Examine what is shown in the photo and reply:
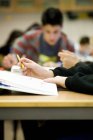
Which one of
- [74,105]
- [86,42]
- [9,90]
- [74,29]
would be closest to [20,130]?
[9,90]

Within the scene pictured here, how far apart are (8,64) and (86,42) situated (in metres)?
2.27

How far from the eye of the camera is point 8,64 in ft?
6.24

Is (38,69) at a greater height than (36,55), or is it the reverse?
(38,69)

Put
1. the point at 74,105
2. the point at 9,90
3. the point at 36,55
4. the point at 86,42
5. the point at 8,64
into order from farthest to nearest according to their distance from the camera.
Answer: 1. the point at 86,42
2. the point at 36,55
3. the point at 8,64
4. the point at 9,90
5. the point at 74,105

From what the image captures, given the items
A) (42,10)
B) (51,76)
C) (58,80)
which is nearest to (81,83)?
(58,80)

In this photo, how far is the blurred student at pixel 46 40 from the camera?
9.06 feet

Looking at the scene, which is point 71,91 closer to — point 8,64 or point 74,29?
point 8,64

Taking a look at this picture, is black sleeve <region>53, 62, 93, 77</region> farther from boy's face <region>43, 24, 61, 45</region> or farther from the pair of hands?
boy's face <region>43, 24, 61, 45</region>

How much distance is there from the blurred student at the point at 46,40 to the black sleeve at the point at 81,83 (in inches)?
63.1

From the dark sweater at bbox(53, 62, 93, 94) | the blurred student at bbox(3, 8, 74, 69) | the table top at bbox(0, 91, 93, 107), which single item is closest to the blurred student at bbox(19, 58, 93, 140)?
the dark sweater at bbox(53, 62, 93, 94)

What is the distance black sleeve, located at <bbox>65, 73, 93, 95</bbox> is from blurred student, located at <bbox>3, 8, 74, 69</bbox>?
1604mm

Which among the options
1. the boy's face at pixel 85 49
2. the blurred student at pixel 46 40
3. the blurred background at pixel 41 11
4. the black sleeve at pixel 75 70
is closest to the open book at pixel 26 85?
the black sleeve at pixel 75 70

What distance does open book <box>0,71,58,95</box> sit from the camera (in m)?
1.05

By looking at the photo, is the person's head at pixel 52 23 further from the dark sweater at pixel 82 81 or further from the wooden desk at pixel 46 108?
the wooden desk at pixel 46 108
